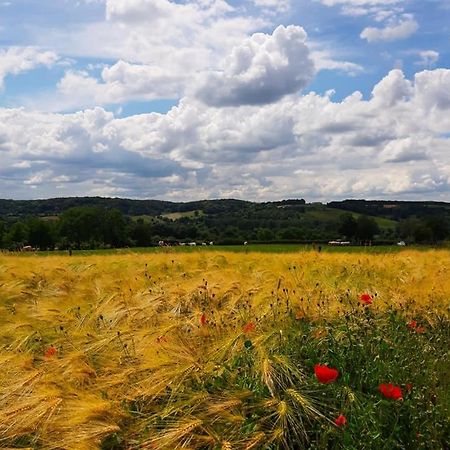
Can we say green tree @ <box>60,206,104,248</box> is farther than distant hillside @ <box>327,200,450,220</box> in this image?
No

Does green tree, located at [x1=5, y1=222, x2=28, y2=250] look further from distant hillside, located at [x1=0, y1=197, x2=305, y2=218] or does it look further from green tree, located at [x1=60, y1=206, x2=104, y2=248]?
distant hillside, located at [x1=0, y1=197, x2=305, y2=218]

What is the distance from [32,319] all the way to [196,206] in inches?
5200

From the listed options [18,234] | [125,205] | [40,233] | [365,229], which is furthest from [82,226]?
[125,205]

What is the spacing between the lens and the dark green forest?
6197 centimetres

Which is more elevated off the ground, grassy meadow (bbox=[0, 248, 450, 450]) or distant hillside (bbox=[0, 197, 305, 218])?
distant hillside (bbox=[0, 197, 305, 218])

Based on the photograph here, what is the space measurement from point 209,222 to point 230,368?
108 m

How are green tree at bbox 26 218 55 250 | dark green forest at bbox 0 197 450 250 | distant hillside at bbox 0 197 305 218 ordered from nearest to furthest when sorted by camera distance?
dark green forest at bbox 0 197 450 250 < green tree at bbox 26 218 55 250 < distant hillside at bbox 0 197 305 218

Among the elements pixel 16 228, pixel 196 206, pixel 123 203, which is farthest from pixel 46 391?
pixel 196 206

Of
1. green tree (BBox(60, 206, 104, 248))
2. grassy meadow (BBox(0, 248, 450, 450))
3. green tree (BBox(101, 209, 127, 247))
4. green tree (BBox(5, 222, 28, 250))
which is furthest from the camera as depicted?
green tree (BBox(60, 206, 104, 248))

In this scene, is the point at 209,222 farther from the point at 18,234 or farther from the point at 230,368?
the point at 230,368

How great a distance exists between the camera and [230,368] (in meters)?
4.09

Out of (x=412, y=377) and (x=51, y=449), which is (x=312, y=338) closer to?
(x=412, y=377)

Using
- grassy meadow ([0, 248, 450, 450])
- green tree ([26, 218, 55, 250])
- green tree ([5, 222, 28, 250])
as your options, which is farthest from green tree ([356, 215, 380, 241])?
grassy meadow ([0, 248, 450, 450])

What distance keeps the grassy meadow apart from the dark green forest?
44961 millimetres
